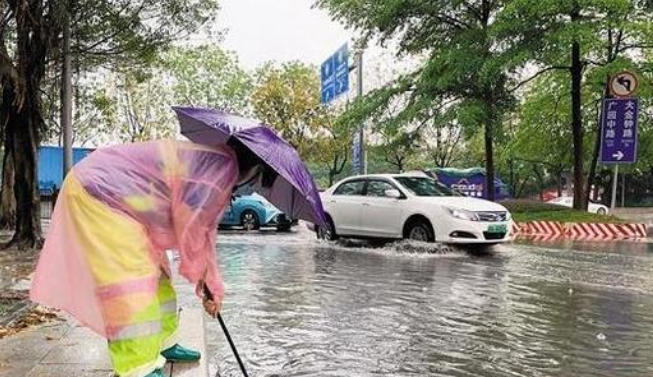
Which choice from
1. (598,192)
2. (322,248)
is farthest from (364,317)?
(598,192)

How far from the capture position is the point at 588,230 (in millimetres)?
19719

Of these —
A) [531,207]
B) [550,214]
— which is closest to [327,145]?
[531,207]

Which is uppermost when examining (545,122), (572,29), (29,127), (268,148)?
(572,29)

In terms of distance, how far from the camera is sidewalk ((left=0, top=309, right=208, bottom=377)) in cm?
451

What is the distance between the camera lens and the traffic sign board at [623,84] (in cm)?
2061

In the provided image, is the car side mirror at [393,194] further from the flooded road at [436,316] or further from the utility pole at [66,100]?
the utility pole at [66,100]

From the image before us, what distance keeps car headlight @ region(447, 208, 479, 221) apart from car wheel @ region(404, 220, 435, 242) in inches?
23.5

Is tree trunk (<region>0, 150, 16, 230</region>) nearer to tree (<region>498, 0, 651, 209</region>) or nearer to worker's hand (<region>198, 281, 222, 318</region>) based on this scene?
tree (<region>498, 0, 651, 209</region>)

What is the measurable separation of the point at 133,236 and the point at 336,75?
22794 mm

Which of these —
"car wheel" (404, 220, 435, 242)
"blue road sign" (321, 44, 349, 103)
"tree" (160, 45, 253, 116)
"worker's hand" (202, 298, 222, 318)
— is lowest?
"worker's hand" (202, 298, 222, 318)

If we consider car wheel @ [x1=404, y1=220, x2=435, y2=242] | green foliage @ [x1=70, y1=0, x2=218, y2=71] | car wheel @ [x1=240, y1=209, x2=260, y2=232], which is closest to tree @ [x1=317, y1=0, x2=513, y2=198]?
car wheel @ [x1=240, y1=209, x2=260, y2=232]

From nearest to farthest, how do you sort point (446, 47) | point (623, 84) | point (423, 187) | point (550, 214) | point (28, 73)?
1. point (28, 73)
2. point (423, 187)
3. point (623, 84)
4. point (550, 214)
5. point (446, 47)

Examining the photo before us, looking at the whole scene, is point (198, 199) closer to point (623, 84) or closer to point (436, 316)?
point (436, 316)

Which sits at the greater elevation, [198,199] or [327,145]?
[327,145]
